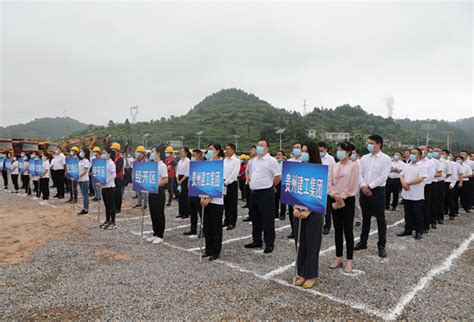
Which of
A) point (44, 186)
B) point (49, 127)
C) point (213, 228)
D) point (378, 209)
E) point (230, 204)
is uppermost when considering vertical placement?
point (49, 127)

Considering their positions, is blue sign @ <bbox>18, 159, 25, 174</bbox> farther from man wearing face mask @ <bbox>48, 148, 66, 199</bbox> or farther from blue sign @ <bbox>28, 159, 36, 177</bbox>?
man wearing face mask @ <bbox>48, 148, 66, 199</bbox>

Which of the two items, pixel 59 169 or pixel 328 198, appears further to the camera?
pixel 59 169

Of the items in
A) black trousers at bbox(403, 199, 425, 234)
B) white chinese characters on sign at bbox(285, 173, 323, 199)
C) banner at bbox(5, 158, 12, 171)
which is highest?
white chinese characters on sign at bbox(285, 173, 323, 199)

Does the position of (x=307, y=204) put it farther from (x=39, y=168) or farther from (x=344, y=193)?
(x=39, y=168)

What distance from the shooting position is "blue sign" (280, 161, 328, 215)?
3994 millimetres

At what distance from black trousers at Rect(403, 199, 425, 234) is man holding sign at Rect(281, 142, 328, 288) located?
382 centimetres

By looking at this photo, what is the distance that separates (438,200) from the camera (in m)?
8.86

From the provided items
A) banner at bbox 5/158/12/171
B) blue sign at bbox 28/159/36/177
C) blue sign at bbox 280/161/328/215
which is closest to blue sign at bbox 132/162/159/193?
blue sign at bbox 280/161/328/215

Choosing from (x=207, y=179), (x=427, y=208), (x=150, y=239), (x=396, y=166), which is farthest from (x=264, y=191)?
(x=396, y=166)

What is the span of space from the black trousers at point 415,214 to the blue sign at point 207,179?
15.0 ft

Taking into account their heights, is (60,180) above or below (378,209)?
below

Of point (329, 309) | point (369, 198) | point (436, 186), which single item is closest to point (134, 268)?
point (329, 309)

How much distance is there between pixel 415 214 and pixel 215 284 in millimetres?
5206

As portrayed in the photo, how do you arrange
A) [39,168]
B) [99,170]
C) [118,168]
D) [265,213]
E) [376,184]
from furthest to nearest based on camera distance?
[39,168] < [118,168] < [99,170] < [265,213] < [376,184]
